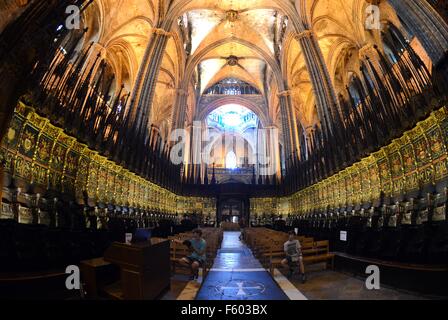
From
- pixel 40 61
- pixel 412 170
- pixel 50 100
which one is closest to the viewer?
pixel 40 61

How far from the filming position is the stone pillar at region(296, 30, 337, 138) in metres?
13.3

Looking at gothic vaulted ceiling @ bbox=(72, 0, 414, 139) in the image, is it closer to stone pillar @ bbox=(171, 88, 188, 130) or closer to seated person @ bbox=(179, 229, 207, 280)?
stone pillar @ bbox=(171, 88, 188, 130)

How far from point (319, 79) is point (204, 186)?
12.1m

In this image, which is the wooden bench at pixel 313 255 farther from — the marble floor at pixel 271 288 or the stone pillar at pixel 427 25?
the stone pillar at pixel 427 25

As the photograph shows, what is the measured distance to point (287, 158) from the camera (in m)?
19.7

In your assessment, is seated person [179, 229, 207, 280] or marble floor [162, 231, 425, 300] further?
seated person [179, 229, 207, 280]

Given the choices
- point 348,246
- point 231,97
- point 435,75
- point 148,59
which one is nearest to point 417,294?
point 348,246

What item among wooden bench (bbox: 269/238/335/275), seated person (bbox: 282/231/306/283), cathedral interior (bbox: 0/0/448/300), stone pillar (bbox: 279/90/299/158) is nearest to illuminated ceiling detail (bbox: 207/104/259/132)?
stone pillar (bbox: 279/90/299/158)

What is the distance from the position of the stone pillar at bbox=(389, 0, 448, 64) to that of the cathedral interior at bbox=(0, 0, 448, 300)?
30 mm

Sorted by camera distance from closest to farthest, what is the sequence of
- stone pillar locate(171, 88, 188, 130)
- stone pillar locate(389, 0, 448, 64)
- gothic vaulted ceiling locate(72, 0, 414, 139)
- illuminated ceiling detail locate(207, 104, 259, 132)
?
stone pillar locate(389, 0, 448, 64) → gothic vaulted ceiling locate(72, 0, 414, 139) → stone pillar locate(171, 88, 188, 130) → illuminated ceiling detail locate(207, 104, 259, 132)

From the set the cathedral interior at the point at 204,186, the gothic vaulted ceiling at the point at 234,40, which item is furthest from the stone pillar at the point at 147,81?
the gothic vaulted ceiling at the point at 234,40

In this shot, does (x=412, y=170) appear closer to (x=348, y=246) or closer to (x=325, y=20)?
(x=348, y=246)

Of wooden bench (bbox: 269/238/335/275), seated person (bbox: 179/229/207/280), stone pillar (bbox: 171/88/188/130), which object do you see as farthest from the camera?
stone pillar (bbox: 171/88/188/130)
